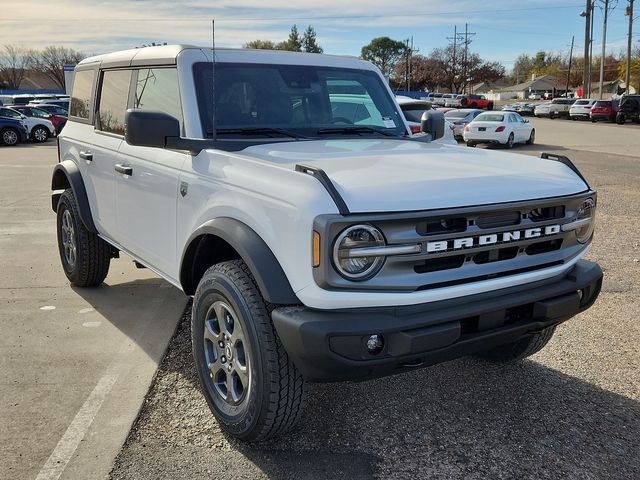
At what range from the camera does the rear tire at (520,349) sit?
3.94m

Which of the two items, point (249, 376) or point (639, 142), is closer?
point (249, 376)

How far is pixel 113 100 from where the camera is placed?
491 centimetres

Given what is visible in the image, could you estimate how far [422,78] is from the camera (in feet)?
353

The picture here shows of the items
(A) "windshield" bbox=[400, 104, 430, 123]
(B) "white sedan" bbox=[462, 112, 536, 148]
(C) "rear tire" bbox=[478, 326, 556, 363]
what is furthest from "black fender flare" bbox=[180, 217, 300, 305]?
(B) "white sedan" bbox=[462, 112, 536, 148]

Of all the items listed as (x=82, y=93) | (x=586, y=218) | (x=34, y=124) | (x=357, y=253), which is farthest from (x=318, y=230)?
(x=34, y=124)

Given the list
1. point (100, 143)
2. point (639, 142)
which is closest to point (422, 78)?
point (639, 142)

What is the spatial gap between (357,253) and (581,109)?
49.4 meters

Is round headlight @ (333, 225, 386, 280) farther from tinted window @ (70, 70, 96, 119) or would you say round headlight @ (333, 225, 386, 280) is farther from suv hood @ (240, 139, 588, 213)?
tinted window @ (70, 70, 96, 119)

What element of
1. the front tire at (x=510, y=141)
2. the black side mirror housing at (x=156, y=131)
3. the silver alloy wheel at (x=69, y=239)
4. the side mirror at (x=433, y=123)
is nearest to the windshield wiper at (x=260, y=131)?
the black side mirror housing at (x=156, y=131)

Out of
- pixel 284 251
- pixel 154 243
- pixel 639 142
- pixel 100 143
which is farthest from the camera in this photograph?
pixel 639 142

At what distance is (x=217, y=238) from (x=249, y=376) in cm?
80

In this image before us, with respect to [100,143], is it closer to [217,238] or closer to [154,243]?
[154,243]

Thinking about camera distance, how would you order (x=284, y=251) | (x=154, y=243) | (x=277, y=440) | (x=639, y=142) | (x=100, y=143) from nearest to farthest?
(x=284, y=251) → (x=277, y=440) → (x=154, y=243) → (x=100, y=143) → (x=639, y=142)

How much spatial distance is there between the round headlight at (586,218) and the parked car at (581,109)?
47.4 meters
